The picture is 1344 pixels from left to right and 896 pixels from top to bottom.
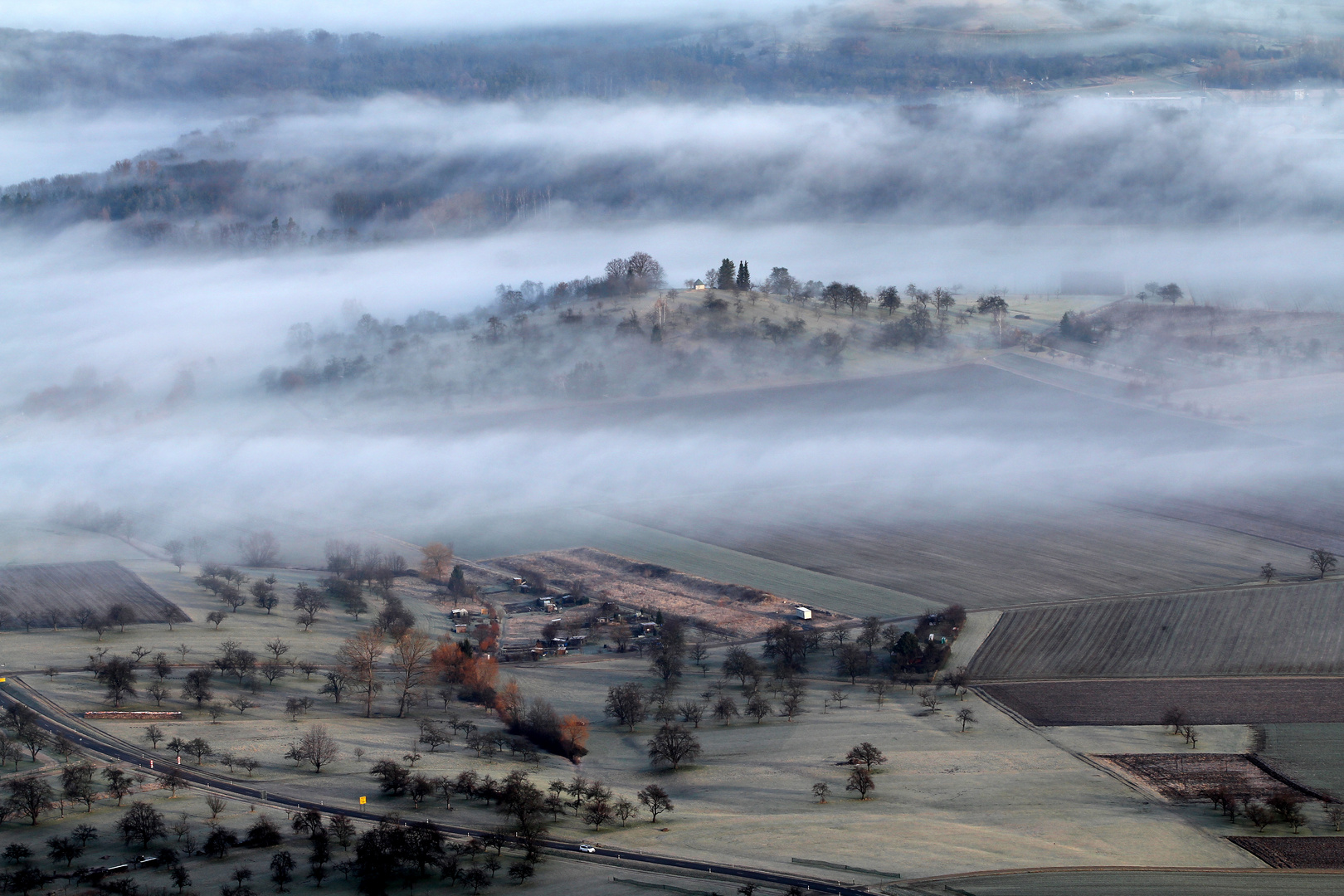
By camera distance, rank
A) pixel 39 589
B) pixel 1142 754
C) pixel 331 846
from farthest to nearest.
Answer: pixel 39 589 → pixel 1142 754 → pixel 331 846

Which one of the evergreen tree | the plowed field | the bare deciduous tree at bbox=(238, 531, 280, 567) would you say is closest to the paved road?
the plowed field

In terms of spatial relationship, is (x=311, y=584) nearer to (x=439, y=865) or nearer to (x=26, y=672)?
(x=26, y=672)

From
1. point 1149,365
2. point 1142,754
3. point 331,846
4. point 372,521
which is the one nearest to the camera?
point 331,846

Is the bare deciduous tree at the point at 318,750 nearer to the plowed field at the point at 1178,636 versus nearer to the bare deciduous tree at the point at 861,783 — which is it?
the bare deciduous tree at the point at 861,783

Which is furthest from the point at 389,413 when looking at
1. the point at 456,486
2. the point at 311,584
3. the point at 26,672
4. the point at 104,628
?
the point at 26,672

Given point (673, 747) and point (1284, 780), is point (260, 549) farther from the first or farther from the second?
point (1284, 780)

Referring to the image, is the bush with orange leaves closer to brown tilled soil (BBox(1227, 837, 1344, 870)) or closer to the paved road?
the paved road
